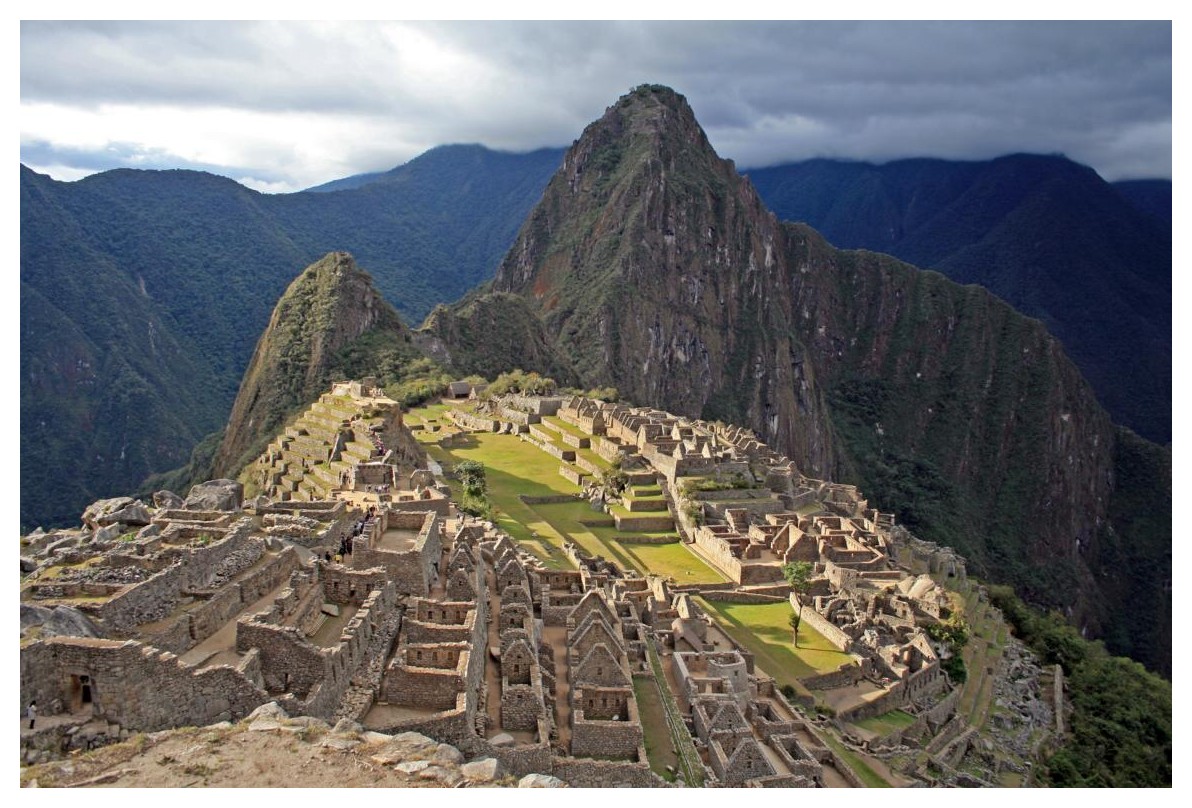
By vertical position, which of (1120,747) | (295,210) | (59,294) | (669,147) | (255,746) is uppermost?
(669,147)

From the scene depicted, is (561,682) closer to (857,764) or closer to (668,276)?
(857,764)

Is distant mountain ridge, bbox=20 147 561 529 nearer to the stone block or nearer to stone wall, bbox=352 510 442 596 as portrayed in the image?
stone wall, bbox=352 510 442 596

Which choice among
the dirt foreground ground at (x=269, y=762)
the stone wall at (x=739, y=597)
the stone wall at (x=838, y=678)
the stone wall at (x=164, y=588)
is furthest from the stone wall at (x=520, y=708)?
the stone wall at (x=739, y=597)

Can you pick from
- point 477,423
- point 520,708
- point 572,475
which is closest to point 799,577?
point 572,475

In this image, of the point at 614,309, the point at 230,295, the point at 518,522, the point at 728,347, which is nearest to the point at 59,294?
the point at 230,295

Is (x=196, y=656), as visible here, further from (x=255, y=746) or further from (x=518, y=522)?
(x=518, y=522)

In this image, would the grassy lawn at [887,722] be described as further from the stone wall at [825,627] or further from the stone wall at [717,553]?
the stone wall at [717,553]
